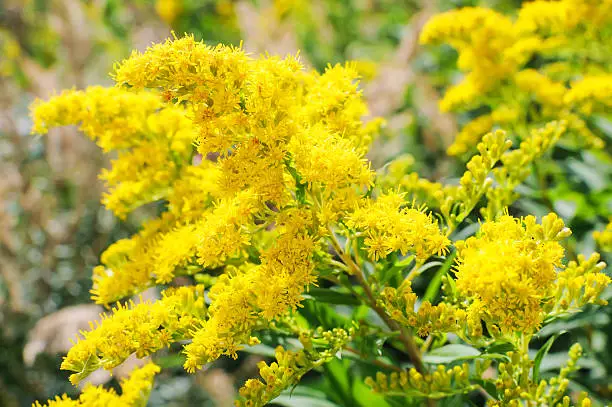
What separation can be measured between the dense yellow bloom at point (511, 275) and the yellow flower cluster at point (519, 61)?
89 cm

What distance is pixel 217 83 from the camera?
3.91 ft

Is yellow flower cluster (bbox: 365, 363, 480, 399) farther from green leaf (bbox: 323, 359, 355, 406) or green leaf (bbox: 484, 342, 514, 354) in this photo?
green leaf (bbox: 323, 359, 355, 406)

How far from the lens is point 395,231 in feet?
3.97

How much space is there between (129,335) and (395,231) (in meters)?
0.59

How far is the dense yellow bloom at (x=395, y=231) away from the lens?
3.97ft

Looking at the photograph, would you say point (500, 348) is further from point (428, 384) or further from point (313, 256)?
point (313, 256)

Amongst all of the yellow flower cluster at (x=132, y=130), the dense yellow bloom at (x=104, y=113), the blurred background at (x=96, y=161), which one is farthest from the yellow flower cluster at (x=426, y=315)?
the blurred background at (x=96, y=161)

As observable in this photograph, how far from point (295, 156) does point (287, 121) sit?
0.08m

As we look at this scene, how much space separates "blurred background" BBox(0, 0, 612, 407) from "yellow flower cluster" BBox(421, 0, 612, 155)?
0.25m

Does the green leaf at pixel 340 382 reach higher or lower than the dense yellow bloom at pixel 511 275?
lower

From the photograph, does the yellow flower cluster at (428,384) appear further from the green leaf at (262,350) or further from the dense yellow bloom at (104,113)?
the dense yellow bloom at (104,113)

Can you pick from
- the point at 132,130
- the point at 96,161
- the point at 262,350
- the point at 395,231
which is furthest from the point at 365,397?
the point at 96,161

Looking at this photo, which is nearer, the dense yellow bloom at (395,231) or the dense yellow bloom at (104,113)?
the dense yellow bloom at (395,231)

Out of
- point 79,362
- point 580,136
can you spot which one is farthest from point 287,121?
point 580,136
